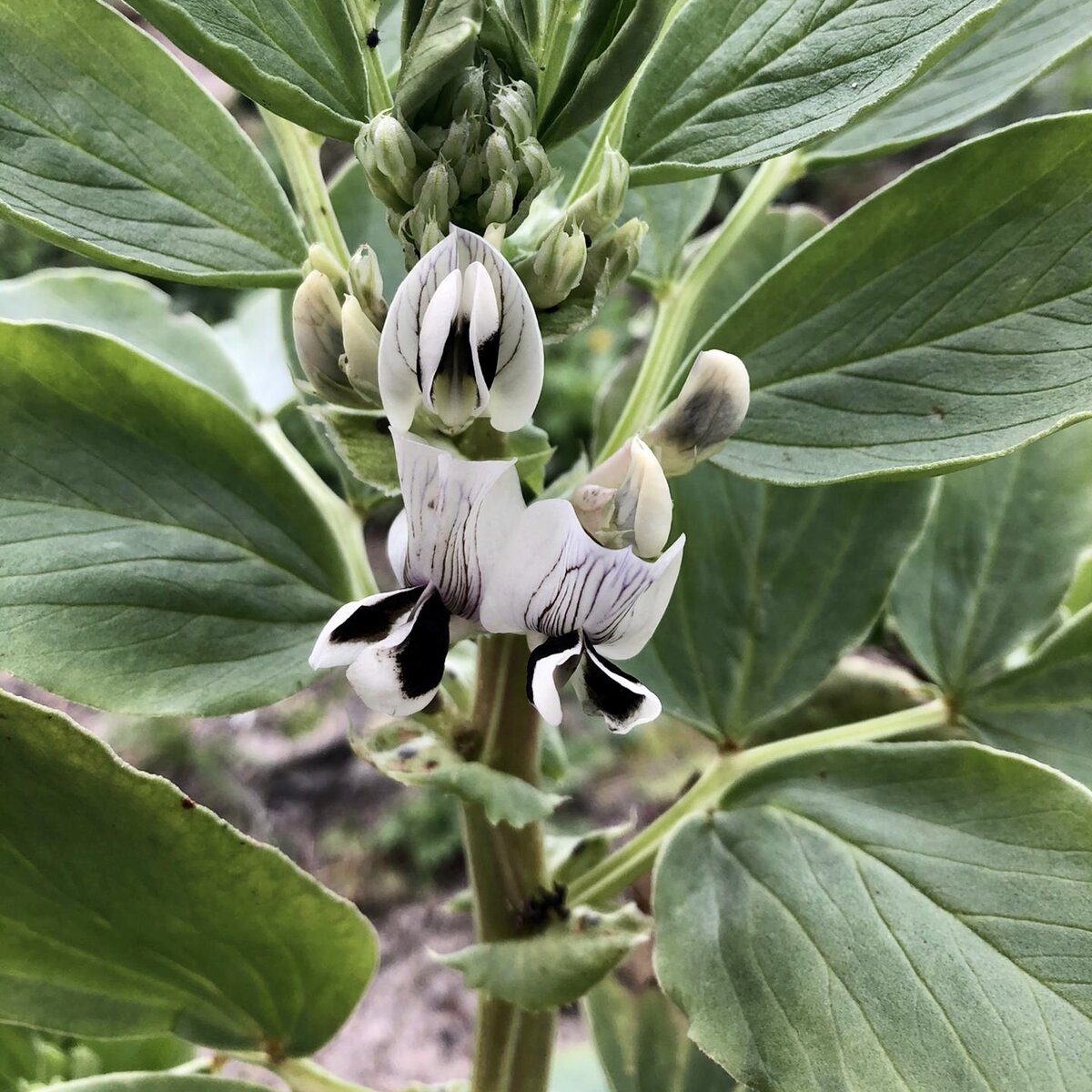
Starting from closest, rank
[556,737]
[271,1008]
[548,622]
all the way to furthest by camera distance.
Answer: [548,622] → [271,1008] → [556,737]

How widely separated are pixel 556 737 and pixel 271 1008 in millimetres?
195

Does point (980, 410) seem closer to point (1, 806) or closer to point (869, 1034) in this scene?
point (869, 1034)

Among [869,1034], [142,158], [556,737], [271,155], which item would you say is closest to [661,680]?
[556,737]

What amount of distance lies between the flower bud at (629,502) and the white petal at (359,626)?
6cm

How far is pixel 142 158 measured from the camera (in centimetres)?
36

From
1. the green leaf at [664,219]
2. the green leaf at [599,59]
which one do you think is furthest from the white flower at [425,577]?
the green leaf at [664,219]

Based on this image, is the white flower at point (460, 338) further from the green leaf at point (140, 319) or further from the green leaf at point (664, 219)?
the green leaf at point (140, 319)

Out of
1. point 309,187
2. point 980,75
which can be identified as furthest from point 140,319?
point 980,75

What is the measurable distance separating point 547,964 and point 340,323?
224 mm

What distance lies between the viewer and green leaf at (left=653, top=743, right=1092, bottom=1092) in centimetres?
33

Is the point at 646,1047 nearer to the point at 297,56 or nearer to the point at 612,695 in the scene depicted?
the point at 612,695

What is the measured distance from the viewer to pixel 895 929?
0.36m

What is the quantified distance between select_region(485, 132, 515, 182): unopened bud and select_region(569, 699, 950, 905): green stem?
0.83 ft

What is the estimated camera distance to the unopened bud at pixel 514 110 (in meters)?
0.29
